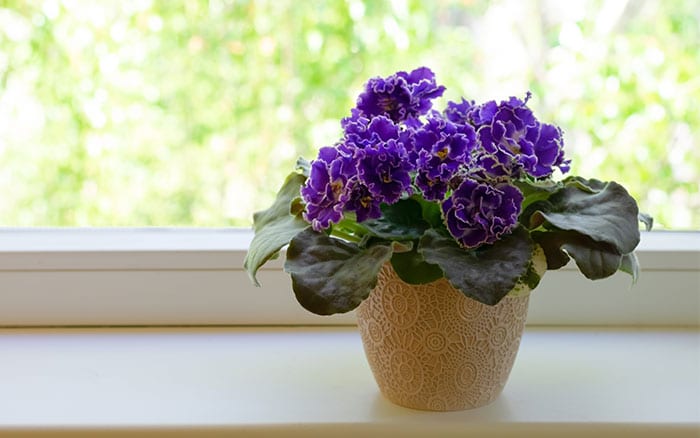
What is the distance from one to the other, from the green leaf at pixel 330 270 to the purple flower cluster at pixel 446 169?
2 centimetres

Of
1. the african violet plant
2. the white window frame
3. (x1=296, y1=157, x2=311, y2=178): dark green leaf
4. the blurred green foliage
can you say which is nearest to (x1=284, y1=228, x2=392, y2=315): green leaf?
the african violet plant

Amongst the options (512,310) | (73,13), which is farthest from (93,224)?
(512,310)

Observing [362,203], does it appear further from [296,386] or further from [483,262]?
[296,386]

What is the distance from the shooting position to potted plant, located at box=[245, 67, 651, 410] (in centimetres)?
77

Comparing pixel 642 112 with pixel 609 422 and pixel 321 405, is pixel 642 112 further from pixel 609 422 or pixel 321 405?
pixel 321 405

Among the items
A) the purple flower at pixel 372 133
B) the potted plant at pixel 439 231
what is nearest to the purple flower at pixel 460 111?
the potted plant at pixel 439 231

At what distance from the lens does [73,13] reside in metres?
1.26

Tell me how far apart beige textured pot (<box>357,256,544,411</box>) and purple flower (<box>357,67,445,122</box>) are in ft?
0.51

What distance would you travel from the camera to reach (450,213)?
0.77m

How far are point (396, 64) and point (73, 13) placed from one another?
18.7 inches

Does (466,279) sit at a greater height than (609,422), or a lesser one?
greater

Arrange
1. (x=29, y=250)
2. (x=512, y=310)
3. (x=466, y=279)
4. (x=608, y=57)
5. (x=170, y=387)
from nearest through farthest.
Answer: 1. (x=466, y=279)
2. (x=512, y=310)
3. (x=170, y=387)
4. (x=29, y=250)
5. (x=608, y=57)

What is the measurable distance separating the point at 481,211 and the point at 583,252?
0.10 meters

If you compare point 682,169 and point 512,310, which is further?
point 682,169
